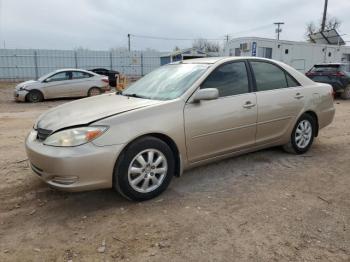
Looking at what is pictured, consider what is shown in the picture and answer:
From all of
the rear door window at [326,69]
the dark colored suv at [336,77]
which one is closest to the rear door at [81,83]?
the dark colored suv at [336,77]

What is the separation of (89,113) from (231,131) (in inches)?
69.8

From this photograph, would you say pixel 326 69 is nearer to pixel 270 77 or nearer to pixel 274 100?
pixel 270 77

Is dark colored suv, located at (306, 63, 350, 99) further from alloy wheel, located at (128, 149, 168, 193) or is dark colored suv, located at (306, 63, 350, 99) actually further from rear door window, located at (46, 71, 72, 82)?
alloy wheel, located at (128, 149, 168, 193)

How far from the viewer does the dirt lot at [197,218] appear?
2.95 metres

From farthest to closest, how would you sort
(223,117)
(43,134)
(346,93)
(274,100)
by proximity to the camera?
(346,93)
(274,100)
(223,117)
(43,134)

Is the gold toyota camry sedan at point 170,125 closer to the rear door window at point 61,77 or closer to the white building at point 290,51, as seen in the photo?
the rear door window at point 61,77

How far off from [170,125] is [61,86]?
11.7 metres

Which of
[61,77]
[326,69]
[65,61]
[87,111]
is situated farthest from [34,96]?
[65,61]

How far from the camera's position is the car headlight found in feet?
11.3

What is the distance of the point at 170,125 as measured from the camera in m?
3.90

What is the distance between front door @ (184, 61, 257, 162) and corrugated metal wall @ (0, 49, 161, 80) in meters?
25.1

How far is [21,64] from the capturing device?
26375mm

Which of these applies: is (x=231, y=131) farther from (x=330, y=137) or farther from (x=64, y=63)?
(x=64, y=63)

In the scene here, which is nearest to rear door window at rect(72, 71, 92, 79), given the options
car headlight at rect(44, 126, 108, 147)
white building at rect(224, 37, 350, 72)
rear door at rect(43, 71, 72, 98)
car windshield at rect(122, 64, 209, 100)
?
rear door at rect(43, 71, 72, 98)
